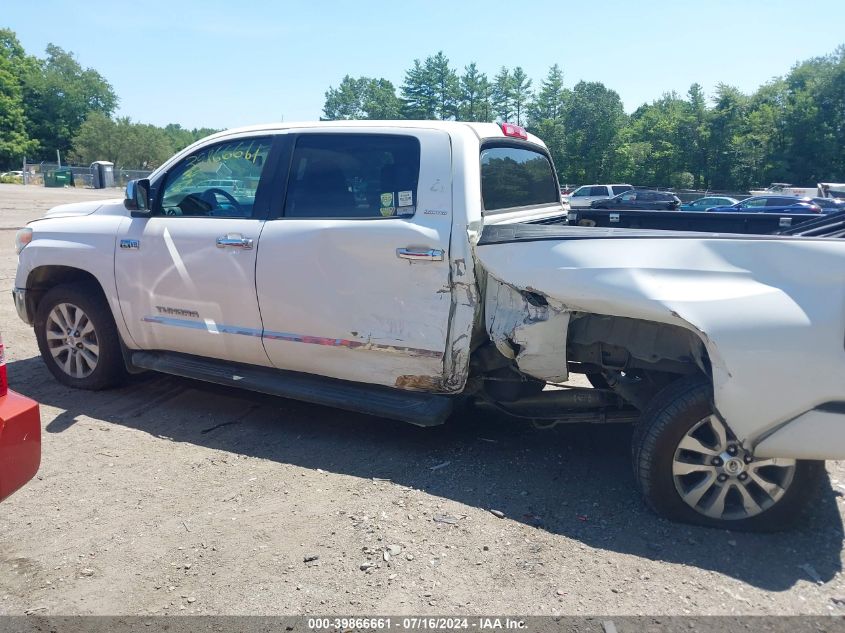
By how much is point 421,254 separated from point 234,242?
133 cm

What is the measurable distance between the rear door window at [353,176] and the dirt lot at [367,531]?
4.92 feet

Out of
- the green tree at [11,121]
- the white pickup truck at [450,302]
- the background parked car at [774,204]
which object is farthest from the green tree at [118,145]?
the white pickup truck at [450,302]

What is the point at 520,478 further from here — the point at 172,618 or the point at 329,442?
the point at 172,618

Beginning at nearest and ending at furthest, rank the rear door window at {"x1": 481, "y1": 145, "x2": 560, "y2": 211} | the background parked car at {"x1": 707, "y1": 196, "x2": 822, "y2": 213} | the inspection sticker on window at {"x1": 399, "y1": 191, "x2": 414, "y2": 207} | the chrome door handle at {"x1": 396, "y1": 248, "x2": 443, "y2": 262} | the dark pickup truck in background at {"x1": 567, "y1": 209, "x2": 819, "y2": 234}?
1. the chrome door handle at {"x1": 396, "y1": 248, "x2": 443, "y2": 262}
2. the inspection sticker on window at {"x1": 399, "y1": 191, "x2": 414, "y2": 207}
3. the rear door window at {"x1": 481, "y1": 145, "x2": 560, "y2": 211}
4. the dark pickup truck in background at {"x1": 567, "y1": 209, "x2": 819, "y2": 234}
5. the background parked car at {"x1": 707, "y1": 196, "x2": 822, "y2": 213}

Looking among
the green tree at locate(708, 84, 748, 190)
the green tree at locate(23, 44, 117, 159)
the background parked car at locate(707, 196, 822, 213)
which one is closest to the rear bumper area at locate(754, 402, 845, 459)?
the background parked car at locate(707, 196, 822, 213)

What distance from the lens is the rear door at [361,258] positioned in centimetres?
386

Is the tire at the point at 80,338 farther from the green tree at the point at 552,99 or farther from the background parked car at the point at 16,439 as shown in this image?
the green tree at the point at 552,99

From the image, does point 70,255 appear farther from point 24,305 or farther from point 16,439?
point 16,439

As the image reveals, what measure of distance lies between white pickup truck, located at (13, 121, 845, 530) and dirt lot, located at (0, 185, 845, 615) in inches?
12.7

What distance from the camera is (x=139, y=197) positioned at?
4758mm

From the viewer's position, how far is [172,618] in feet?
8.93

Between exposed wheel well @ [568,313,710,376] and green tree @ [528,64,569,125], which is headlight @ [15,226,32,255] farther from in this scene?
green tree @ [528,64,569,125]

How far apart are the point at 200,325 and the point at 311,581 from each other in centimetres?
223

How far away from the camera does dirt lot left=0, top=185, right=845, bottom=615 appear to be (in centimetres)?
285
